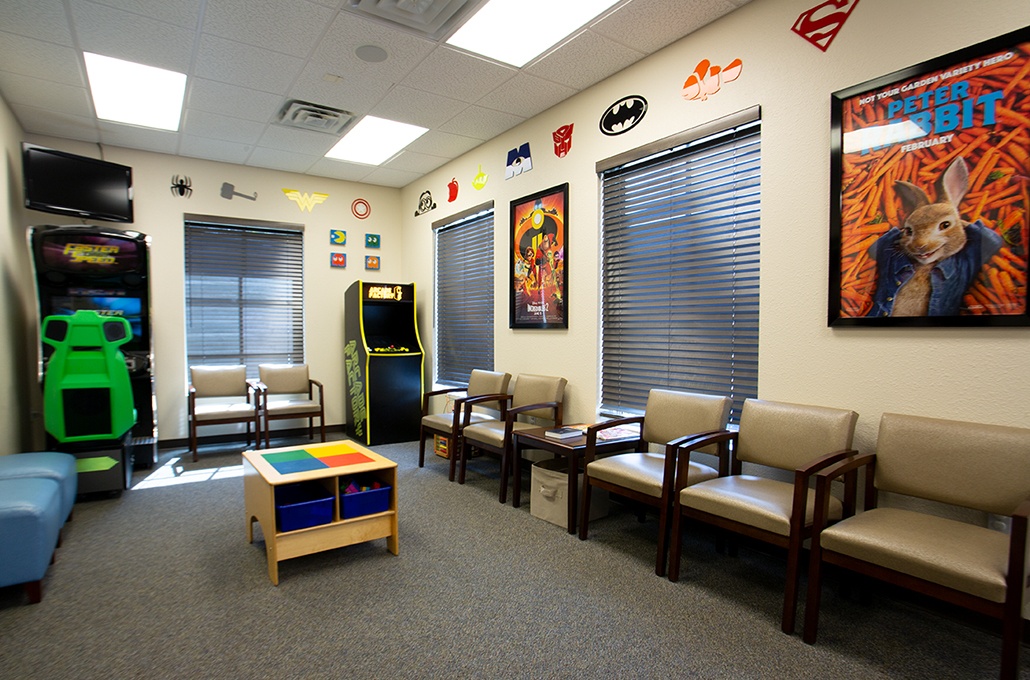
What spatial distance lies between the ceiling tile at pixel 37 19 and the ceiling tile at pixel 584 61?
280 centimetres

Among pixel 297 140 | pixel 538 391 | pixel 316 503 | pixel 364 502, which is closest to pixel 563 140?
pixel 538 391

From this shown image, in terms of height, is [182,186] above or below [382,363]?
above

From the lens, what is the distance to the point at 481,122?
467 centimetres

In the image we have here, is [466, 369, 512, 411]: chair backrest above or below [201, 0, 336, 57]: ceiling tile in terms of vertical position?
below

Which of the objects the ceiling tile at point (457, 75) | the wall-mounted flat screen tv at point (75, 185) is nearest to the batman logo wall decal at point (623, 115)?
the ceiling tile at point (457, 75)

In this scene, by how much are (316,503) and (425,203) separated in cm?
433

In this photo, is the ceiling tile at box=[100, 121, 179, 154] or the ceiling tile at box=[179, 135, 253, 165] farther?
the ceiling tile at box=[179, 135, 253, 165]

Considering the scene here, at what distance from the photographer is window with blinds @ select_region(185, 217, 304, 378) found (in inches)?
225

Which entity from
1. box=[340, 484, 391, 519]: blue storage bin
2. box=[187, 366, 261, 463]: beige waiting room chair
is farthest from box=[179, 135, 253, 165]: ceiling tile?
box=[340, 484, 391, 519]: blue storage bin

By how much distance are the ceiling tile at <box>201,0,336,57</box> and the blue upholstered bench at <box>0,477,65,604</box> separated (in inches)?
108

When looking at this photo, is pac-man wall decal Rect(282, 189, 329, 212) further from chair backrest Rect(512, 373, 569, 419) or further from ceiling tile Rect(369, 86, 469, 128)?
chair backrest Rect(512, 373, 569, 419)

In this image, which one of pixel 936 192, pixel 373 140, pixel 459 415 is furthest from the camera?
pixel 373 140

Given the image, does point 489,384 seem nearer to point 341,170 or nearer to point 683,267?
point 683,267

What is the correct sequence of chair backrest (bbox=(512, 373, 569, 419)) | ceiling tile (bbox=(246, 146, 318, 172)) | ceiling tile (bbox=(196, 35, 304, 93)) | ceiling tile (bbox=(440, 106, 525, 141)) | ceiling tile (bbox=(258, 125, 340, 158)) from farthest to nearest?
ceiling tile (bbox=(246, 146, 318, 172)) < ceiling tile (bbox=(258, 125, 340, 158)) < ceiling tile (bbox=(440, 106, 525, 141)) < chair backrest (bbox=(512, 373, 569, 419)) < ceiling tile (bbox=(196, 35, 304, 93))
